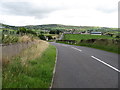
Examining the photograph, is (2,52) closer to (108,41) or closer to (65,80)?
(65,80)

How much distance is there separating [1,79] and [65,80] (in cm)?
246

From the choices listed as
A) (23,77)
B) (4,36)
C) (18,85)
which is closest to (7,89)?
(18,85)

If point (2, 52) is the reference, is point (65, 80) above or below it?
below

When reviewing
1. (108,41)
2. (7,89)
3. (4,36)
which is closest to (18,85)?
(7,89)

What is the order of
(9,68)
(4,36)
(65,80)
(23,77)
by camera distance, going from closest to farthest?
(23,77) < (65,80) < (9,68) < (4,36)

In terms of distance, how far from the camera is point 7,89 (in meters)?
5.53

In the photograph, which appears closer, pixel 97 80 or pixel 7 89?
pixel 7 89

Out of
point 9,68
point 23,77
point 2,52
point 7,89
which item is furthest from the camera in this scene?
point 2,52

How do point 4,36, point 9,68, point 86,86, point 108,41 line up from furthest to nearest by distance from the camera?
1. point 108,41
2. point 4,36
3. point 9,68
4. point 86,86

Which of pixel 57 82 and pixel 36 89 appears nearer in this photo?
pixel 36 89

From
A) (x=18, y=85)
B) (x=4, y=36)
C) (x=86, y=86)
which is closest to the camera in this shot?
(x=18, y=85)

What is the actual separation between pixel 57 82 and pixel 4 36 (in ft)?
19.0

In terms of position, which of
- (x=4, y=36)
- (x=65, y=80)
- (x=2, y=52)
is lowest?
(x=65, y=80)

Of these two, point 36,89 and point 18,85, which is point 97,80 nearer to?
point 36,89
